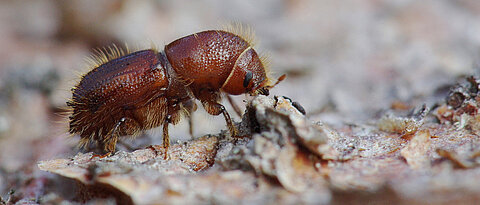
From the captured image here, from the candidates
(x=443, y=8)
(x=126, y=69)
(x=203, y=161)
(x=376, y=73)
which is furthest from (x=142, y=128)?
(x=443, y=8)

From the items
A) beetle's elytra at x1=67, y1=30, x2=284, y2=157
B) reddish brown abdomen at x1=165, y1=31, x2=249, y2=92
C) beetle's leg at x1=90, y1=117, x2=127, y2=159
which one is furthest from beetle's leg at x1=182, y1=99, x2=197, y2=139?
beetle's leg at x1=90, y1=117, x2=127, y2=159

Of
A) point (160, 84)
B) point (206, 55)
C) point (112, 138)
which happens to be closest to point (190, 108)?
point (160, 84)

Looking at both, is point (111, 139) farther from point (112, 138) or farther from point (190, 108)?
point (190, 108)

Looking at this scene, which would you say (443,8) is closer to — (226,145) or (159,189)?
(226,145)

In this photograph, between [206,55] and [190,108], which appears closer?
[206,55]

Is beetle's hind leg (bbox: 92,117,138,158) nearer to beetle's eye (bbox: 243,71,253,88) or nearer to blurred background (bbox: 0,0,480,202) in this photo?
blurred background (bbox: 0,0,480,202)

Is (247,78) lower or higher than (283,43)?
lower
